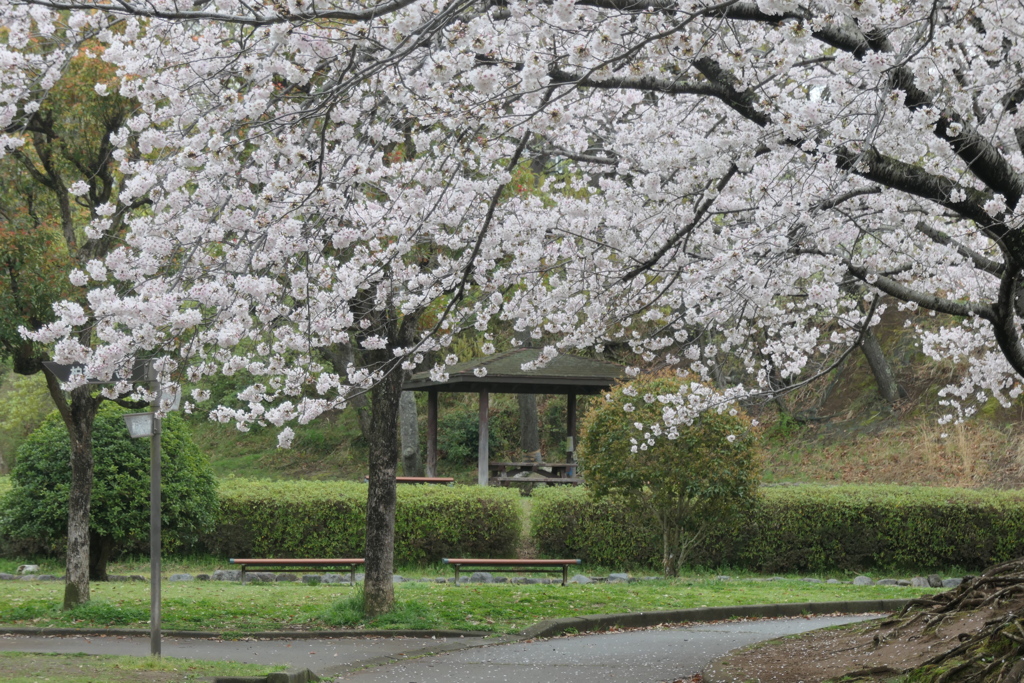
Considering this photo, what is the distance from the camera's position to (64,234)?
1123 centimetres

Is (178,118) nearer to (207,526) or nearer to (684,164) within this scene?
(684,164)

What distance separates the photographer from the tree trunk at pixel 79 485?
34.8ft

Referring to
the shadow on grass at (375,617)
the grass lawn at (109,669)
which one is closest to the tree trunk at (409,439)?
the shadow on grass at (375,617)

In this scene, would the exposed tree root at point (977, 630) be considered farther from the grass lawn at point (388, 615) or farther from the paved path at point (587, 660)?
the grass lawn at point (388, 615)

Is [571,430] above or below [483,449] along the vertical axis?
above

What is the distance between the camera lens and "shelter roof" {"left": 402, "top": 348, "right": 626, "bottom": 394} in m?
21.4

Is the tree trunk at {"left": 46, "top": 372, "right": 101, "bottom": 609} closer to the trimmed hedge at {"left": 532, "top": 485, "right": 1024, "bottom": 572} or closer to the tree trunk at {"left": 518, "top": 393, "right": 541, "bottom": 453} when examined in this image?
the trimmed hedge at {"left": 532, "top": 485, "right": 1024, "bottom": 572}

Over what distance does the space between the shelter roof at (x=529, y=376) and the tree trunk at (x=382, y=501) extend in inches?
392

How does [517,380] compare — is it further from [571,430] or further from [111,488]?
[111,488]

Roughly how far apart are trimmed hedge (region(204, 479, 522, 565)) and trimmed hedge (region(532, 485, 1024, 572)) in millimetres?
1132

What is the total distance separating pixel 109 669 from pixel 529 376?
14702 mm

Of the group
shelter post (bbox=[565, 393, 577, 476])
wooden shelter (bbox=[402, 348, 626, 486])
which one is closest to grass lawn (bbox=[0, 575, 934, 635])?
wooden shelter (bbox=[402, 348, 626, 486])

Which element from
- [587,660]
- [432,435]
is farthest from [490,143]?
[432,435]

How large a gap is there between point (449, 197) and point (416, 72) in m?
1.10
